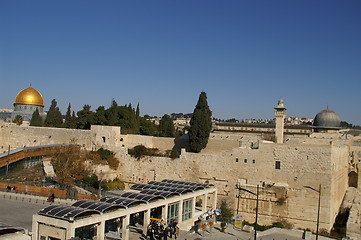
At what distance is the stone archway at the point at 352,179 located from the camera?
32188 millimetres

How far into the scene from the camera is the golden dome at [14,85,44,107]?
2117 inches

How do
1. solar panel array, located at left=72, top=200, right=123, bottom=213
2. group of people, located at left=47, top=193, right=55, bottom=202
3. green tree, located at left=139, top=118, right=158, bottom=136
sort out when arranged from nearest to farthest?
solar panel array, located at left=72, top=200, right=123, bottom=213, group of people, located at left=47, top=193, right=55, bottom=202, green tree, located at left=139, top=118, right=158, bottom=136

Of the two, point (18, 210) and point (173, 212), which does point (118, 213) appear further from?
point (18, 210)

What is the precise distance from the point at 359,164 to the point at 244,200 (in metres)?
12.1

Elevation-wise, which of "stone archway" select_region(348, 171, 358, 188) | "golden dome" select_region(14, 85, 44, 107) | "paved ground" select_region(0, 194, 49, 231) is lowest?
"paved ground" select_region(0, 194, 49, 231)

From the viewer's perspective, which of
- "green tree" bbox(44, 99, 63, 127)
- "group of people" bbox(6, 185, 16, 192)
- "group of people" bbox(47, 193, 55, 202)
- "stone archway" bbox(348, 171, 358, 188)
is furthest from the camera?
"green tree" bbox(44, 99, 63, 127)

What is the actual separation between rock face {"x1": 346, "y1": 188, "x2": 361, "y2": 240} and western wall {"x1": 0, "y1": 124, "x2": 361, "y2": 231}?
1051 mm

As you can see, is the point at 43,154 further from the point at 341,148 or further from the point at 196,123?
the point at 341,148

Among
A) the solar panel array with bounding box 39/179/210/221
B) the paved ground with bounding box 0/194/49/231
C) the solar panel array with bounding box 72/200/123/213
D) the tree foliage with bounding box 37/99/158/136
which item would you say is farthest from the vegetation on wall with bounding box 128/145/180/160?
the solar panel array with bounding box 72/200/123/213

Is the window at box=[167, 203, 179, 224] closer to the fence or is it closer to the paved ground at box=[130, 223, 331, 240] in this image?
the paved ground at box=[130, 223, 331, 240]

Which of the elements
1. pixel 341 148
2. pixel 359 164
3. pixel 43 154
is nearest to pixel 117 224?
pixel 43 154

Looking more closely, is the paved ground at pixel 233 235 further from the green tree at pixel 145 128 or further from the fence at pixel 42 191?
the green tree at pixel 145 128

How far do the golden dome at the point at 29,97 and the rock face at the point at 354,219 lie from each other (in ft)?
144

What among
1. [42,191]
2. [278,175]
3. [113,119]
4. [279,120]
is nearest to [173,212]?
[42,191]
